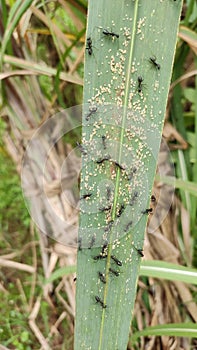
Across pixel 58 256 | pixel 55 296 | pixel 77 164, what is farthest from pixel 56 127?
pixel 55 296

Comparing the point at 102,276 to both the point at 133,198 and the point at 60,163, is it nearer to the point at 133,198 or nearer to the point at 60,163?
the point at 133,198

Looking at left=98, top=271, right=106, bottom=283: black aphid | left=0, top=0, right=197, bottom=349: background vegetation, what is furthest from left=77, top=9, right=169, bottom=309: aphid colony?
left=0, top=0, right=197, bottom=349: background vegetation

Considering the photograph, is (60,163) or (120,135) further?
(60,163)

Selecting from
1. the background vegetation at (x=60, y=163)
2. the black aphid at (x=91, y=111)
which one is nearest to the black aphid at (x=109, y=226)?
the black aphid at (x=91, y=111)

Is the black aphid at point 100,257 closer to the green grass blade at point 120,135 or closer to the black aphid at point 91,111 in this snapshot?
the green grass blade at point 120,135

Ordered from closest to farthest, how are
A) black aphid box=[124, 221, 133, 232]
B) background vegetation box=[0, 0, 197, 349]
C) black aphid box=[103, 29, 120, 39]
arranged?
black aphid box=[103, 29, 120, 39], black aphid box=[124, 221, 133, 232], background vegetation box=[0, 0, 197, 349]

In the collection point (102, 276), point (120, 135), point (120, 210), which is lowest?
point (102, 276)

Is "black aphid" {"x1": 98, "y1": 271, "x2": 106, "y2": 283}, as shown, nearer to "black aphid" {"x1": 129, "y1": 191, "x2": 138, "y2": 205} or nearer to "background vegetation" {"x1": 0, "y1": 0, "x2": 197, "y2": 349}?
"black aphid" {"x1": 129, "y1": 191, "x2": 138, "y2": 205}

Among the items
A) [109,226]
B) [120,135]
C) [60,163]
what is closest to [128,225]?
[109,226]

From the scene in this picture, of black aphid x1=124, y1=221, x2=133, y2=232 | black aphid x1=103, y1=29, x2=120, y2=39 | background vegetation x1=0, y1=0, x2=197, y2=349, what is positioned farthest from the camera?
background vegetation x1=0, y1=0, x2=197, y2=349
